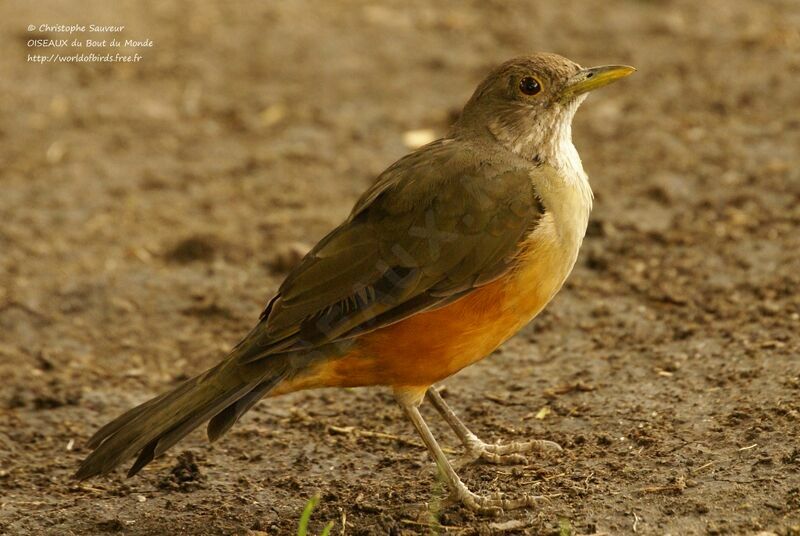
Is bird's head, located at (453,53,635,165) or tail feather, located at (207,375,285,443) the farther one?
bird's head, located at (453,53,635,165)

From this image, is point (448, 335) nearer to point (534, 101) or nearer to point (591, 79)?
point (534, 101)

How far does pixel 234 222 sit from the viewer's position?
7.84 meters

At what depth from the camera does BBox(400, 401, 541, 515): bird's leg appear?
4605mm

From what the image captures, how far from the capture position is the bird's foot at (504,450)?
16.6 feet

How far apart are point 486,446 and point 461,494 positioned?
0.49 meters

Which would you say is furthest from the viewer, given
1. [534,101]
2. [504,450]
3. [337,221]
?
[337,221]

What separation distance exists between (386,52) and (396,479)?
5769mm

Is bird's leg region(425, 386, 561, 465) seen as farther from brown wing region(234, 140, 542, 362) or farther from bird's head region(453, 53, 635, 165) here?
bird's head region(453, 53, 635, 165)

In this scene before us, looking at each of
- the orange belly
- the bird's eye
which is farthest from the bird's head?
the orange belly

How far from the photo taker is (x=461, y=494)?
15.5 feet

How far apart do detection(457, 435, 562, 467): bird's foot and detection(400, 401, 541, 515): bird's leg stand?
28 centimetres

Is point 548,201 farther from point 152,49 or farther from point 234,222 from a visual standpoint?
point 152,49

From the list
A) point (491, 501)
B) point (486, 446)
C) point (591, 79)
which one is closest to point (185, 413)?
point (491, 501)

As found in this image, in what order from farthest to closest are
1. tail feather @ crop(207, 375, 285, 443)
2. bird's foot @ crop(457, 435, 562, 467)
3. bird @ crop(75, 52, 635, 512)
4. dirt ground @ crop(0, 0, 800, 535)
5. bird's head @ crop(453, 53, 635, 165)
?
bird's head @ crop(453, 53, 635, 165), bird's foot @ crop(457, 435, 562, 467), dirt ground @ crop(0, 0, 800, 535), bird @ crop(75, 52, 635, 512), tail feather @ crop(207, 375, 285, 443)
